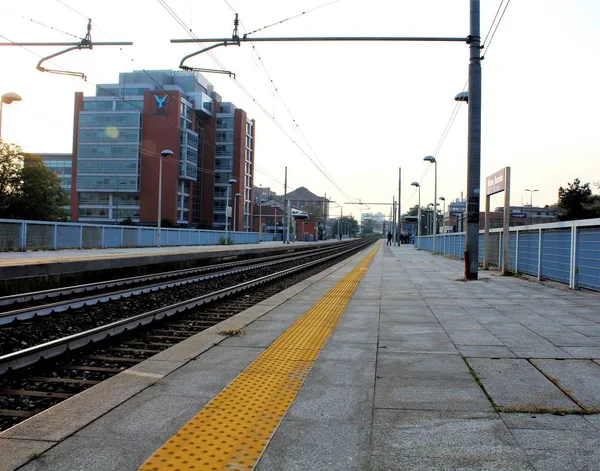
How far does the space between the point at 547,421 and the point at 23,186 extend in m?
62.9

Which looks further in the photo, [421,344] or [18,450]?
Result: [421,344]

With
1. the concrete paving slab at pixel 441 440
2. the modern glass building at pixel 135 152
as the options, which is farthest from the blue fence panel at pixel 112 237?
the modern glass building at pixel 135 152

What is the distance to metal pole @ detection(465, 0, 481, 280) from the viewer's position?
14445 millimetres

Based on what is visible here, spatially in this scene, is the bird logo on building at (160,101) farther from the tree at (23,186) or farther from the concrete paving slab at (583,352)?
the concrete paving slab at (583,352)

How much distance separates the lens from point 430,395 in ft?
13.9

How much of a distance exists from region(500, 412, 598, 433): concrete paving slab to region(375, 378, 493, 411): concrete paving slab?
0.24 meters

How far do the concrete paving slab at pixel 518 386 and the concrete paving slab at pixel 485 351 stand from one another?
0.19 meters

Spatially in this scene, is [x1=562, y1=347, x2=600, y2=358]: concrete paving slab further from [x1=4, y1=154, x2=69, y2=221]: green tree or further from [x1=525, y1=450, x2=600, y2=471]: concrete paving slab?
[x1=4, y1=154, x2=69, y2=221]: green tree

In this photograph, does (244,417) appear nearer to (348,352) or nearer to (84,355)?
(348,352)

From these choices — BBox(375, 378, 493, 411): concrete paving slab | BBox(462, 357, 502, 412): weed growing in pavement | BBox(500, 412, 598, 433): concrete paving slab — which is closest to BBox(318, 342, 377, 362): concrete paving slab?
BBox(375, 378, 493, 411): concrete paving slab

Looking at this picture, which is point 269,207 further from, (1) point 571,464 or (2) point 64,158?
(1) point 571,464

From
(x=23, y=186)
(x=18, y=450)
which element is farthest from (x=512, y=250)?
(x=23, y=186)

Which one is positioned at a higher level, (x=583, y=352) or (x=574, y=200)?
(x=574, y=200)

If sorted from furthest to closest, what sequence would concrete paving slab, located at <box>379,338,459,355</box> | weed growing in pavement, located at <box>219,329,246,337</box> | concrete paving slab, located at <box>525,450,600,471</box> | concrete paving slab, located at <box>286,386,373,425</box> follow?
weed growing in pavement, located at <box>219,329,246,337</box> → concrete paving slab, located at <box>379,338,459,355</box> → concrete paving slab, located at <box>286,386,373,425</box> → concrete paving slab, located at <box>525,450,600,471</box>
